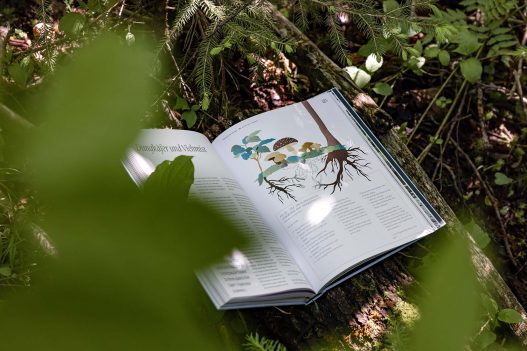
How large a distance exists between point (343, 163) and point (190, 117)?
0.50 meters

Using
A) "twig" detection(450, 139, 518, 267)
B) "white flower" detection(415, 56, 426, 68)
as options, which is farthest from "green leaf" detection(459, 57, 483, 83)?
"twig" detection(450, 139, 518, 267)

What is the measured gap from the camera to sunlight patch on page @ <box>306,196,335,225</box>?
1288mm

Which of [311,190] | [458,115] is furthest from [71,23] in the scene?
[458,115]

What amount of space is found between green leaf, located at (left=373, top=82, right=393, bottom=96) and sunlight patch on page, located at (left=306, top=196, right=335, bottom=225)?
77cm

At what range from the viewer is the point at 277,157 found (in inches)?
56.2

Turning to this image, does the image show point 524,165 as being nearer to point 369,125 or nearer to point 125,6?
point 369,125

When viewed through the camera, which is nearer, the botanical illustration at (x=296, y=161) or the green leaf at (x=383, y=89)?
the botanical illustration at (x=296, y=161)

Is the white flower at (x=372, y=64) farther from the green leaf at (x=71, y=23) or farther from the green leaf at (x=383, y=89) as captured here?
the green leaf at (x=71, y=23)

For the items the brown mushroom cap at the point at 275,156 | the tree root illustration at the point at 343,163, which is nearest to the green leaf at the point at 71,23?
the brown mushroom cap at the point at 275,156

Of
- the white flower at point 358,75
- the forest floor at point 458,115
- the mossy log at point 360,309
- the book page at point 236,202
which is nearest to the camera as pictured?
the book page at point 236,202

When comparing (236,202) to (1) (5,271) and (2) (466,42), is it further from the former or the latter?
(2) (466,42)

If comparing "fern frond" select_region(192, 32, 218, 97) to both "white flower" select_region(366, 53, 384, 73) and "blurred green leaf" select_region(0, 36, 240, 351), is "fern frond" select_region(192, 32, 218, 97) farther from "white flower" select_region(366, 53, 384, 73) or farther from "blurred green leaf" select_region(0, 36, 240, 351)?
"blurred green leaf" select_region(0, 36, 240, 351)

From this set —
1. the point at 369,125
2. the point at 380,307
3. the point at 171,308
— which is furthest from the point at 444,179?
the point at 171,308

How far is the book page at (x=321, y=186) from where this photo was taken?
4.11 ft
